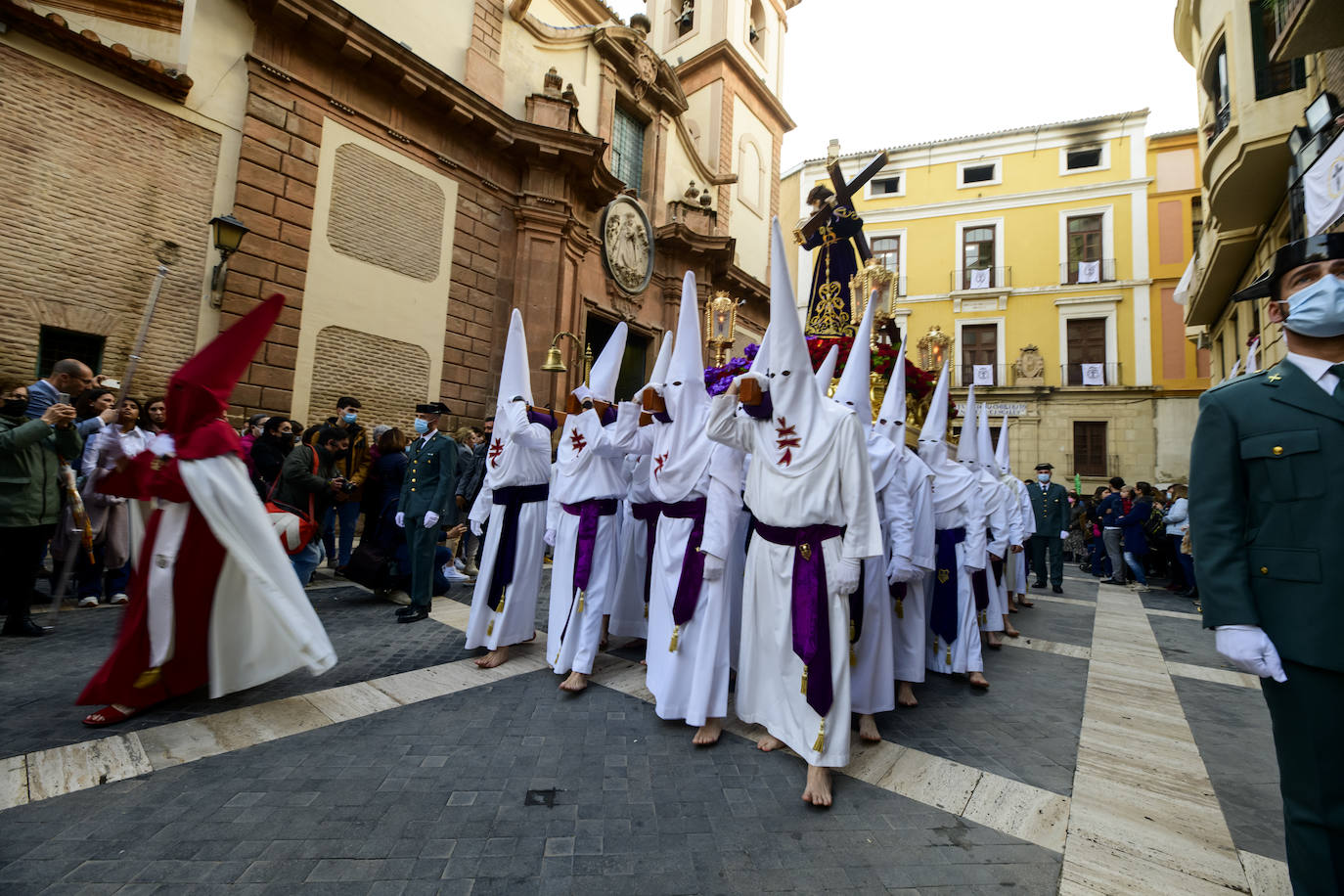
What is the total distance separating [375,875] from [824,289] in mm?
8109

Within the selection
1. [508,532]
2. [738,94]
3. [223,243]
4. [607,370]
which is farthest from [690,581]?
[738,94]

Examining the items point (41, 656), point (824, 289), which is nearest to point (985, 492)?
point (824, 289)

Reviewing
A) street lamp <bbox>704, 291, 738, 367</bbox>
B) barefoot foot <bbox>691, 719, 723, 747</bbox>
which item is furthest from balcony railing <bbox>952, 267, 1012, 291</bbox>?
barefoot foot <bbox>691, 719, 723, 747</bbox>

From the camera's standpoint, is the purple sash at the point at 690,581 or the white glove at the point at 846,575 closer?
the white glove at the point at 846,575

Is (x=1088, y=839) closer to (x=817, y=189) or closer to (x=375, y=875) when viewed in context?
(x=375, y=875)

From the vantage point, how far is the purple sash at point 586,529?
14.2 ft

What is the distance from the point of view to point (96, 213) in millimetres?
7500

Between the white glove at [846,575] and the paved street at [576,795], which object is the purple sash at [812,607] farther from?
the paved street at [576,795]

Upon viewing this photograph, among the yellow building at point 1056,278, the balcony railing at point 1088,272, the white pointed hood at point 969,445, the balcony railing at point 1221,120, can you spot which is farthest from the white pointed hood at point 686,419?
the balcony railing at point 1088,272

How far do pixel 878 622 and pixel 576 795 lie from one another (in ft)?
6.90

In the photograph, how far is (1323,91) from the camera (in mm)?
7426

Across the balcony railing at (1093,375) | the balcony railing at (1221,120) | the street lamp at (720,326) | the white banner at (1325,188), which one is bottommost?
the street lamp at (720,326)

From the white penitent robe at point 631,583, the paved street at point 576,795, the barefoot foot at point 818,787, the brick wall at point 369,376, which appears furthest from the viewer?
the brick wall at point 369,376

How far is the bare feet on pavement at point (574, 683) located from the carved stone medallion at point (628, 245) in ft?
41.0
